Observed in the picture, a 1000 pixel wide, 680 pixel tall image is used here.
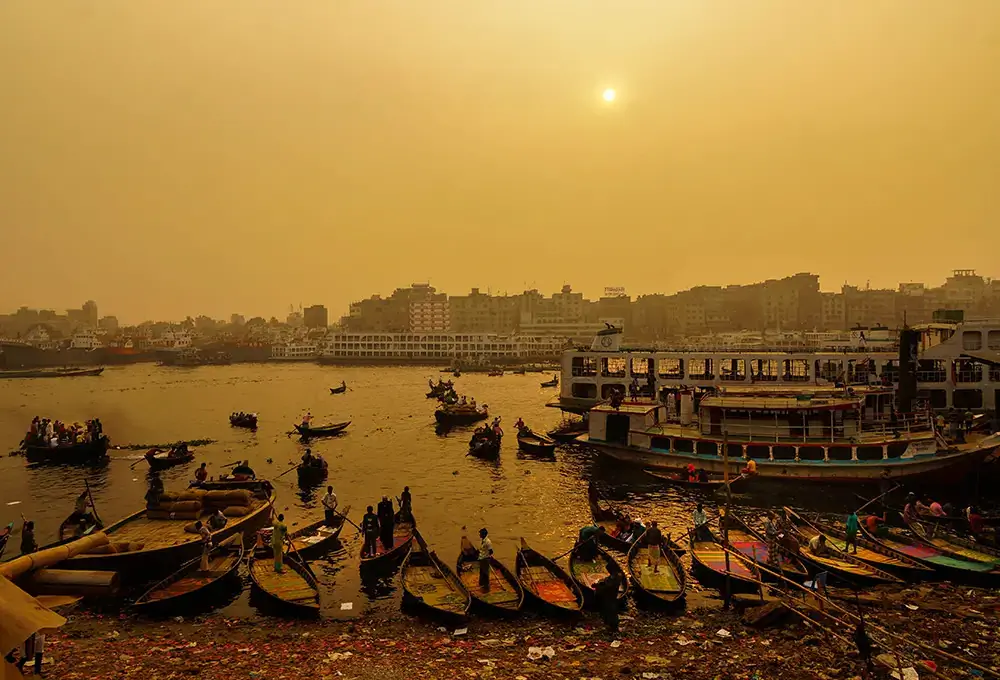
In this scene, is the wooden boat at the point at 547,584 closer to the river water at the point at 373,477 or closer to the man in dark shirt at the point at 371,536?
the river water at the point at 373,477

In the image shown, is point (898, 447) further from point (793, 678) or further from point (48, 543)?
point (48, 543)

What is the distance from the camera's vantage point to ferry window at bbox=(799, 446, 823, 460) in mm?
31953

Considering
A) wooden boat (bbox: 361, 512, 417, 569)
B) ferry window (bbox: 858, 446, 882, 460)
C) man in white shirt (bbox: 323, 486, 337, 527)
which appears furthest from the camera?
ferry window (bbox: 858, 446, 882, 460)

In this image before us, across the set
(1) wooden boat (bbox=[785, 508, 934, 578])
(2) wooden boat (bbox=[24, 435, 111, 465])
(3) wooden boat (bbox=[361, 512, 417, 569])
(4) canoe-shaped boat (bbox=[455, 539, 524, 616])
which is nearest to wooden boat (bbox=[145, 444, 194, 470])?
(2) wooden boat (bbox=[24, 435, 111, 465])

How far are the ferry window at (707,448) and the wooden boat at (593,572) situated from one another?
14.9m

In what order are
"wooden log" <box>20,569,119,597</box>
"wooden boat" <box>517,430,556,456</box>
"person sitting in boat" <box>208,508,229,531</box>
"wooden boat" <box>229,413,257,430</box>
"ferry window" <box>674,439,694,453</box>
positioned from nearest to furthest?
"wooden log" <box>20,569,119,597</box> < "person sitting in boat" <box>208,508,229,531</box> < "ferry window" <box>674,439,694,453</box> < "wooden boat" <box>517,430,556,456</box> < "wooden boat" <box>229,413,257,430</box>

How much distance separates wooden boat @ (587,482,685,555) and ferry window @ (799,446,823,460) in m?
11.8

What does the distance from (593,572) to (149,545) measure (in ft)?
48.0

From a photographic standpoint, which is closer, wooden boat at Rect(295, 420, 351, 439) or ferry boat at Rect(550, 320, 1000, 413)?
ferry boat at Rect(550, 320, 1000, 413)

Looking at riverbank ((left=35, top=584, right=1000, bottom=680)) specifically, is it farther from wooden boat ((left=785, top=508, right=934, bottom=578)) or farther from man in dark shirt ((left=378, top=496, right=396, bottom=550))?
man in dark shirt ((left=378, top=496, right=396, bottom=550))

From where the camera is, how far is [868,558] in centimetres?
1980

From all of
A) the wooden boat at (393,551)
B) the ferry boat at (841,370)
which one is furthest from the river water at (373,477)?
the ferry boat at (841,370)

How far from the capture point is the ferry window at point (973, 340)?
1670 inches

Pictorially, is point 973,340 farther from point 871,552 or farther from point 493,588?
point 493,588
